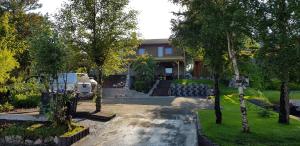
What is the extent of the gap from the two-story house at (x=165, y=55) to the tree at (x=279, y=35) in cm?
3473

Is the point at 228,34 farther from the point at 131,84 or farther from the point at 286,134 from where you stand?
the point at 131,84

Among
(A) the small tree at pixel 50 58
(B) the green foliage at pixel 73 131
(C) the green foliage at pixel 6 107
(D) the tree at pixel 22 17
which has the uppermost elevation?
(D) the tree at pixel 22 17

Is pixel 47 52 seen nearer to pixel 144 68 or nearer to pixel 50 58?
pixel 50 58

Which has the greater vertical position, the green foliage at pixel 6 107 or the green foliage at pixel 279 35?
the green foliage at pixel 279 35

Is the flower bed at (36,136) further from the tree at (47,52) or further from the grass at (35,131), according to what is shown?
the tree at (47,52)

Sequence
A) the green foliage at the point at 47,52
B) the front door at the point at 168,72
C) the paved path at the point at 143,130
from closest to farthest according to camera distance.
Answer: the paved path at the point at 143,130 → the green foliage at the point at 47,52 → the front door at the point at 168,72

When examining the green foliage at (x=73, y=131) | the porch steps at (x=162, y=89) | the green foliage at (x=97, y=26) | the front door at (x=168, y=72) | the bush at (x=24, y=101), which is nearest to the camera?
the green foliage at (x=73, y=131)

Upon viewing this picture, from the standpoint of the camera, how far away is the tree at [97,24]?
20.8m

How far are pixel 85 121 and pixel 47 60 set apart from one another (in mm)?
4872

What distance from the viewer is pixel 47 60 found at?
15.2 m

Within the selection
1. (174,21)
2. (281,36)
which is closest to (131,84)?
(174,21)

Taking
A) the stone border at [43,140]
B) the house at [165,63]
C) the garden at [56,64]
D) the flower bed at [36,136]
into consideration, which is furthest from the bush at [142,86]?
the stone border at [43,140]

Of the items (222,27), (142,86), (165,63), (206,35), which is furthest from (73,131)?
(165,63)

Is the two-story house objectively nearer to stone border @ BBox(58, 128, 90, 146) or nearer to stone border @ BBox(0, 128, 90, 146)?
stone border @ BBox(58, 128, 90, 146)
